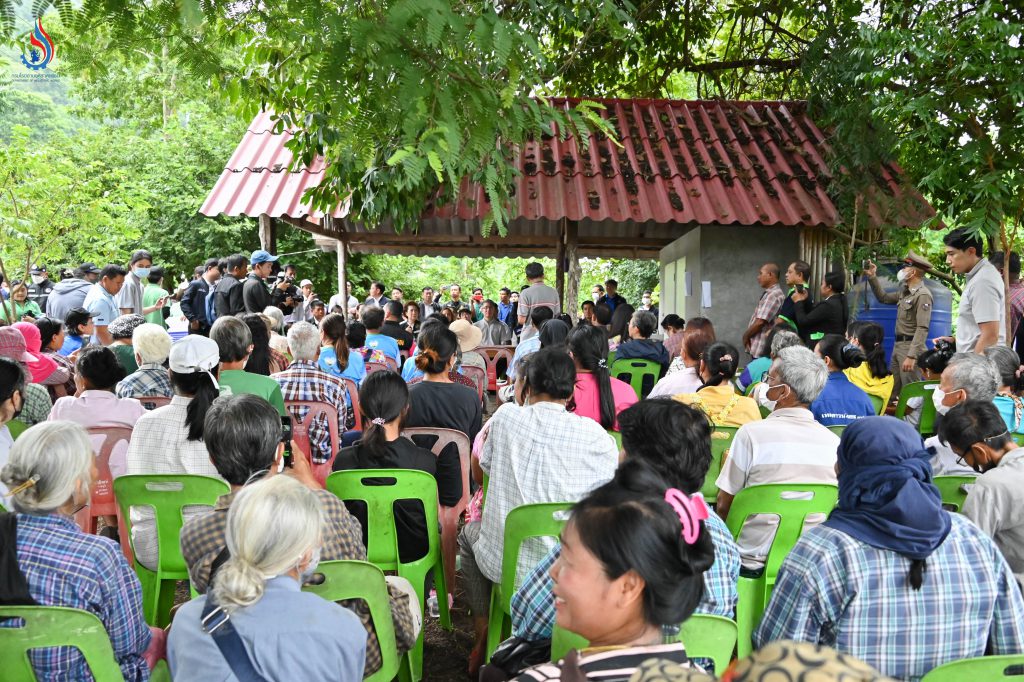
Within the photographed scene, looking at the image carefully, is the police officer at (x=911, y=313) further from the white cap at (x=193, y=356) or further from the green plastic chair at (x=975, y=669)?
the green plastic chair at (x=975, y=669)

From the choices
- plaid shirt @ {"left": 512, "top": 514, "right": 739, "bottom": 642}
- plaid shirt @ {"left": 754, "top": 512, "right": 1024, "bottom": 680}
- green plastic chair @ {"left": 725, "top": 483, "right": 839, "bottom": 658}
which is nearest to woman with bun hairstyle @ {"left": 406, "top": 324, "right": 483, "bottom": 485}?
green plastic chair @ {"left": 725, "top": 483, "right": 839, "bottom": 658}

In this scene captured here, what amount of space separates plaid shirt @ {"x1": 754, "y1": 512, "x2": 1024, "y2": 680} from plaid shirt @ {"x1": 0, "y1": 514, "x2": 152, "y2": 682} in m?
1.79

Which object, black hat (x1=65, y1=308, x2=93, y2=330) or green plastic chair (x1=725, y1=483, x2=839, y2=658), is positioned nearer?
green plastic chair (x1=725, y1=483, x2=839, y2=658)

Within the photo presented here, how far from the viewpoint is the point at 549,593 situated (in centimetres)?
227

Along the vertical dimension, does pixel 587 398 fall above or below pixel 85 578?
above

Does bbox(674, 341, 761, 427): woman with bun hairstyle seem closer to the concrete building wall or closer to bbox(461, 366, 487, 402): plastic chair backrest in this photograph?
bbox(461, 366, 487, 402): plastic chair backrest

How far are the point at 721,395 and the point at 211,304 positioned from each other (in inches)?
272

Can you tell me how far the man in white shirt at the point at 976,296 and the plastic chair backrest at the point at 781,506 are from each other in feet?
10.7

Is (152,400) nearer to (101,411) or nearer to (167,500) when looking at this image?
(101,411)

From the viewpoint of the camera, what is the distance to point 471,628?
13.6 ft

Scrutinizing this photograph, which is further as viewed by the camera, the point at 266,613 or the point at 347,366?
the point at 347,366

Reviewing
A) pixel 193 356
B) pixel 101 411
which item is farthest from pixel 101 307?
pixel 193 356

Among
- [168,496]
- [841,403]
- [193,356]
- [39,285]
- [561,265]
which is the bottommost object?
[168,496]

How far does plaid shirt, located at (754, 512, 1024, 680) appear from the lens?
222 centimetres
